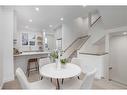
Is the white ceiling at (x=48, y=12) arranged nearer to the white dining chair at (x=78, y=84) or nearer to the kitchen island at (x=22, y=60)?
the kitchen island at (x=22, y=60)

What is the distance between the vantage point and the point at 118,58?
425 centimetres

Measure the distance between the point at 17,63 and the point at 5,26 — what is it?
1.26 meters

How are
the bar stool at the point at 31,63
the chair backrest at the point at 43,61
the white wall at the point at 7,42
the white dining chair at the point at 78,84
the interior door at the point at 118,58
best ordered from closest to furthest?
the white dining chair at the point at 78,84 < the chair backrest at the point at 43,61 < the white wall at the point at 7,42 < the bar stool at the point at 31,63 < the interior door at the point at 118,58

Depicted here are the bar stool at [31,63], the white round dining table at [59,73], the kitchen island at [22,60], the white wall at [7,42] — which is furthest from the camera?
the bar stool at [31,63]

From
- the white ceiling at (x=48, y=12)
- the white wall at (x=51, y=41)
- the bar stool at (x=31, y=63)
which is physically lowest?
the bar stool at (x=31, y=63)

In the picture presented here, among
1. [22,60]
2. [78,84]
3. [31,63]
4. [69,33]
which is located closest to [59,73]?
[78,84]

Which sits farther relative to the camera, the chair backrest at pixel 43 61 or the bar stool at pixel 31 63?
the bar stool at pixel 31 63

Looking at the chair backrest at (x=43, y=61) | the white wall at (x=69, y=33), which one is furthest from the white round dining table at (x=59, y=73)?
the white wall at (x=69, y=33)

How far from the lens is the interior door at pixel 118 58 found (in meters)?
4.04

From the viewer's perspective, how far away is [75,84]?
76.3 inches

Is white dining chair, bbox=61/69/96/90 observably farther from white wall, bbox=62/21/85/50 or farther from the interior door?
white wall, bbox=62/21/85/50

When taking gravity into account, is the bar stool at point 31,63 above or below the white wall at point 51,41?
below

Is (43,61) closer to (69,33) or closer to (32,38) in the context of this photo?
(69,33)
